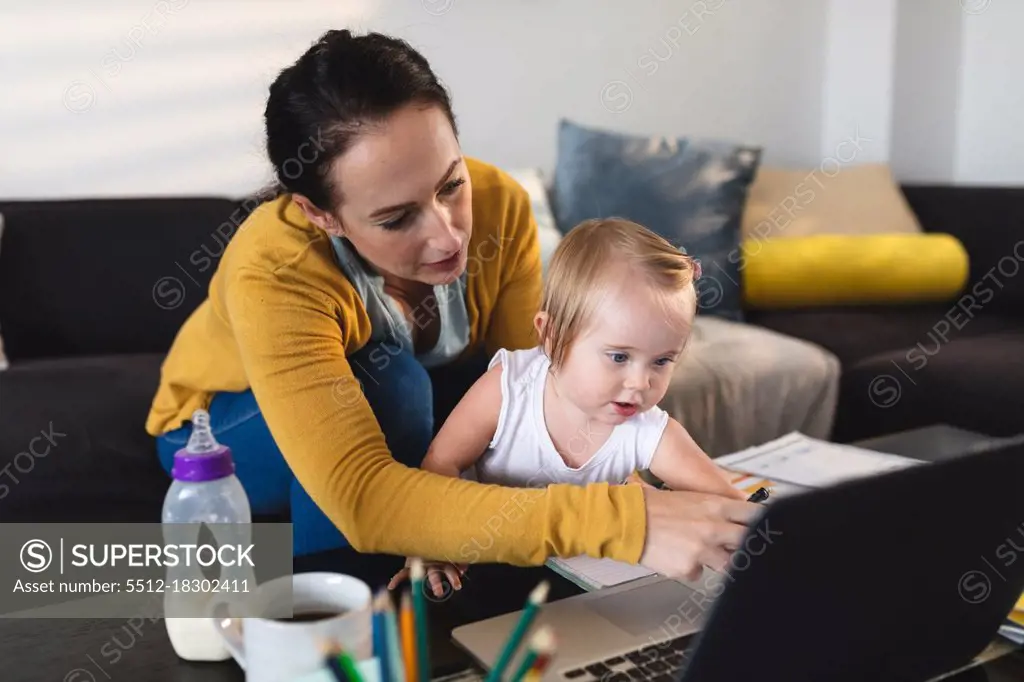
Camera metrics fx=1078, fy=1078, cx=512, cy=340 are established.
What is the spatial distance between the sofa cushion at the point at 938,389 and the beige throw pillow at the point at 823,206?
0.49 meters

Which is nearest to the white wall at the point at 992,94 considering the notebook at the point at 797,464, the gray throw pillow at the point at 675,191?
the gray throw pillow at the point at 675,191

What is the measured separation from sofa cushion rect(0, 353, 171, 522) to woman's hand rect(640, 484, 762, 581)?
1010 millimetres

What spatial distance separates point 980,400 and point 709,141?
0.94m

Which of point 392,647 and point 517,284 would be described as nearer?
point 392,647

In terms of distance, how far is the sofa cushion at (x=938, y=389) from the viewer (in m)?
1.97

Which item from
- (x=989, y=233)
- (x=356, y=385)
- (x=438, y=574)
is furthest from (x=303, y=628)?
(x=989, y=233)

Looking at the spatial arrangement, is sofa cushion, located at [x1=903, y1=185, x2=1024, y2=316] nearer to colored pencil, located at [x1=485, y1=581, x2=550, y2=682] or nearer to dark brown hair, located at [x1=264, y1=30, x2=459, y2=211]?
dark brown hair, located at [x1=264, y1=30, x2=459, y2=211]

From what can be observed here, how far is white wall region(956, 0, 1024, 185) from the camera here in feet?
9.61

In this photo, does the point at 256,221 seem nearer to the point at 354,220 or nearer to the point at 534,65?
the point at 354,220

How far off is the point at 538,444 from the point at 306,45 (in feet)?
5.36

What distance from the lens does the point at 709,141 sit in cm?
261

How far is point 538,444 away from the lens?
122cm

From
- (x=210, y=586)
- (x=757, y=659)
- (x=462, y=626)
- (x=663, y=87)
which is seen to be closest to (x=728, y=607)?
(x=757, y=659)

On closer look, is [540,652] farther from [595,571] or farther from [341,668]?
[595,571]
